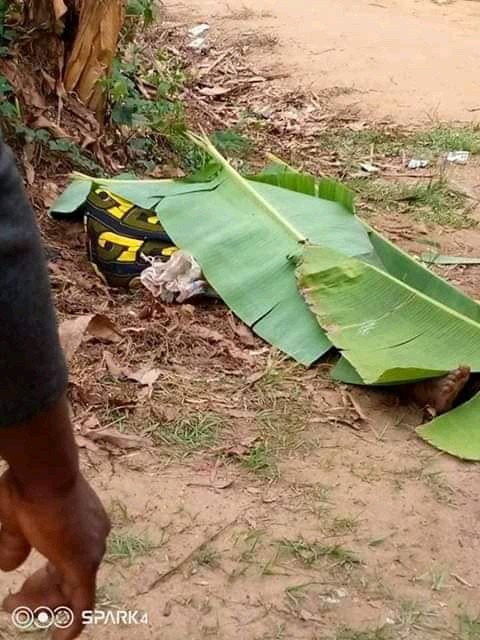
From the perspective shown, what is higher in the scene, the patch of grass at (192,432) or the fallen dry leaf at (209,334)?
the patch of grass at (192,432)

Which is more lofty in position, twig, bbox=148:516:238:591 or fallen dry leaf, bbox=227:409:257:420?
twig, bbox=148:516:238:591

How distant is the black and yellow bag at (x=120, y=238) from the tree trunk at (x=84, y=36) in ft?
2.84

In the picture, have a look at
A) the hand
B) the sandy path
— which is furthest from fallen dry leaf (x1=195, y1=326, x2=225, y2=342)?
the sandy path

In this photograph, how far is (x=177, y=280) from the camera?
3811mm

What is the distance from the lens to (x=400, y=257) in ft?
12.5

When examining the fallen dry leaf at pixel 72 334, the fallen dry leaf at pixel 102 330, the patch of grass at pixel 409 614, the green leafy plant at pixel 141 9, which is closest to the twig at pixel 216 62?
the green leafy plant at pixel 141 9

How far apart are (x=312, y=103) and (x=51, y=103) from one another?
7.95ft

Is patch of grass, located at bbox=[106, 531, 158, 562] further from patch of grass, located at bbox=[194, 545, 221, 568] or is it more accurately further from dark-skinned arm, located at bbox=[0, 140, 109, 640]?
dark-skinned arm, located at bbox=[0, 140, 109, 640]

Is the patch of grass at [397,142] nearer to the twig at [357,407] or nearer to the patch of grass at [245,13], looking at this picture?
the twig at [357,407]

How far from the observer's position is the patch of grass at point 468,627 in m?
2.44

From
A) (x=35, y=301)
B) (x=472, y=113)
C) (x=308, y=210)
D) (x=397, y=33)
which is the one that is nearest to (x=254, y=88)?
(x=472, y=113)

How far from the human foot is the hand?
6.75ft

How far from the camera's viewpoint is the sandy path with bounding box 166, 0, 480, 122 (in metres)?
6.95

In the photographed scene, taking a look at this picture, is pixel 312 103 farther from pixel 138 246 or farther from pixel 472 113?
pixel 138 246
